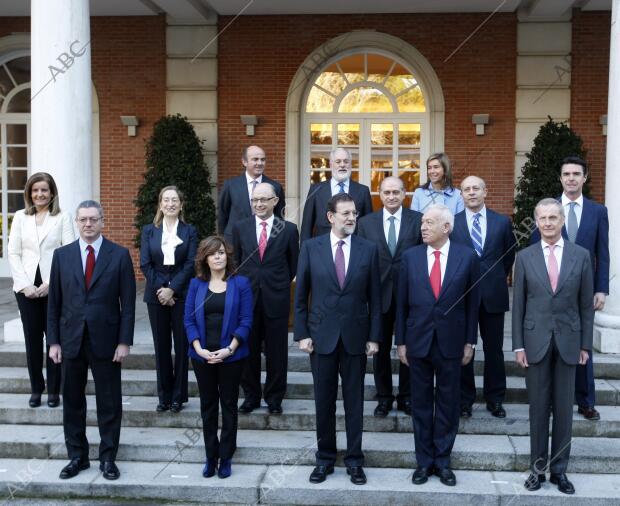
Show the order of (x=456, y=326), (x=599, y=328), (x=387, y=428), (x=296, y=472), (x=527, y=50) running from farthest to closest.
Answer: (x=527, y=50), (x=599, y=328), (x=387, y=428), (x=296, y=472), (x=456, y=326)

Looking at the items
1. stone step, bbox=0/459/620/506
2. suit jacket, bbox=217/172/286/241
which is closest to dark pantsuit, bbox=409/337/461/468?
stone step, bbox=0/459/620/506

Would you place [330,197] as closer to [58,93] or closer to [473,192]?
[473,192]

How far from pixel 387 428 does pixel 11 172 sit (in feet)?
32.9

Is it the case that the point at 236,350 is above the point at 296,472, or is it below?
above

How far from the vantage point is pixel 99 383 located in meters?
5.65

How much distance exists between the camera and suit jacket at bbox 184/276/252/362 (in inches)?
213

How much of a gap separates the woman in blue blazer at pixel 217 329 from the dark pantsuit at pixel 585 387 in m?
2.60

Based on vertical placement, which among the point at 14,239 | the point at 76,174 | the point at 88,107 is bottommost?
the point at 14,239

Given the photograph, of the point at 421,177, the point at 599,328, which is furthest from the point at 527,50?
the point at 599,328

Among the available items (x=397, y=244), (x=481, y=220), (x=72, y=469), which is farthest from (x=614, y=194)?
(x=72, y=469)

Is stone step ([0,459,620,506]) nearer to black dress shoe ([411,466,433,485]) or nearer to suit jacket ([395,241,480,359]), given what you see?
black dress shoe ([411,466,433,485])

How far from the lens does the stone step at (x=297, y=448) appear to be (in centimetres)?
586

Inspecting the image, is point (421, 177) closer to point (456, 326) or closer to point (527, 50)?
point (527, 50)

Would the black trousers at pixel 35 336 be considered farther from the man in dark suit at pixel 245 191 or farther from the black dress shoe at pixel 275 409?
the black dress shoe at pixel 275 409
